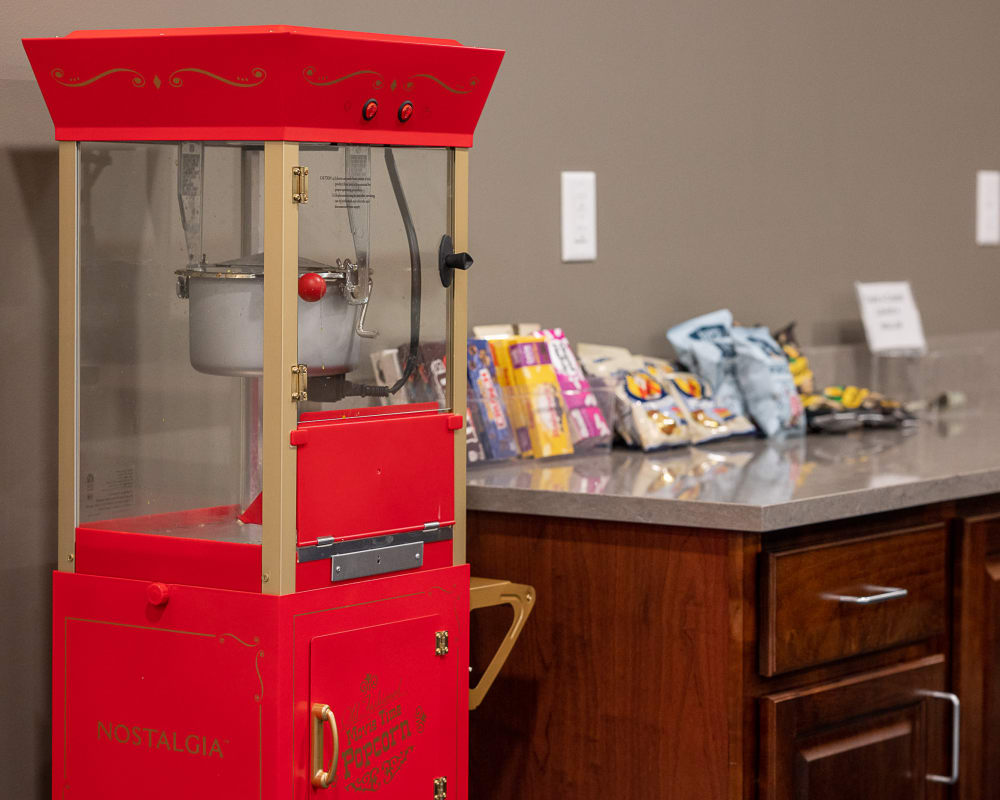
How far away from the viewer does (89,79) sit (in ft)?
4.48

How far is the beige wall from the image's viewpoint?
5.44 ft

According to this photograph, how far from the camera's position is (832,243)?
2.85 m

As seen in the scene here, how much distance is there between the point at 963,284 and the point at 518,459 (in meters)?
1.64

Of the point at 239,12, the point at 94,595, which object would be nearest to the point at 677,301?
the point at 239,12

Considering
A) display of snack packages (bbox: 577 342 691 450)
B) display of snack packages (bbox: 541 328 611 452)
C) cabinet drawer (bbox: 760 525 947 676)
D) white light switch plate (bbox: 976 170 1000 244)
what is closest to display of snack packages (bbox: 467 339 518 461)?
display of snack packages (bbox: 541 328 611 452)

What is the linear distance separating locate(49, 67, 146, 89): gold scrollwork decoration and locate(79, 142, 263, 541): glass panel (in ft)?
0.23

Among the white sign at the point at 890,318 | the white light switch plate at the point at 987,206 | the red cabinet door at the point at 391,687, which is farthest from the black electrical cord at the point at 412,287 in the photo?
the white light switch plate at the point at 987,206

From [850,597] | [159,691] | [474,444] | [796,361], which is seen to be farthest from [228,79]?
[796,361]

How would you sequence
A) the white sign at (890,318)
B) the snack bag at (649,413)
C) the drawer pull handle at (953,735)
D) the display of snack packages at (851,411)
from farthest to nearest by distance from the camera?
the white sign at (890,318), the display of snack packages at (851,411), the snack bag at (649,413), the drawer pull handle at (953,735)

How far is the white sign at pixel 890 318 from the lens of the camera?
9.09 feet

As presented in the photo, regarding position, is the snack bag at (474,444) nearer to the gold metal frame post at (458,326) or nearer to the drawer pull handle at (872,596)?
the gold metal frame post at (458,326)

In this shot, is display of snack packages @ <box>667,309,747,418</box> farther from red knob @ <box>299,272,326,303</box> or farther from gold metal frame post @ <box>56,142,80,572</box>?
gold metal frame post @ <box>56,142,80,572</box>

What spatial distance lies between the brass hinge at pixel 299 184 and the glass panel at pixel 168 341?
0.06 m

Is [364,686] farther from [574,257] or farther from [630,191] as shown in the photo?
[630,191]
